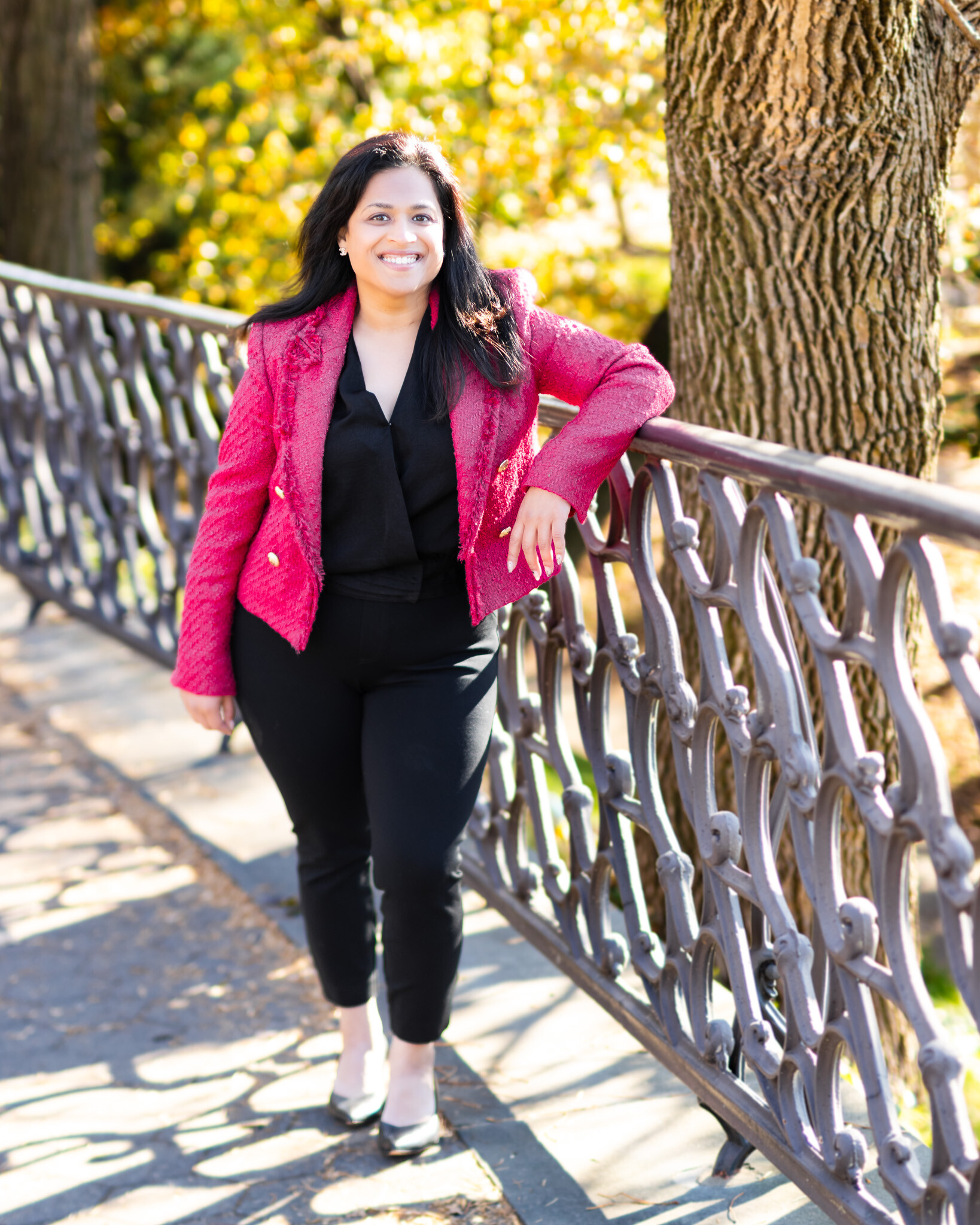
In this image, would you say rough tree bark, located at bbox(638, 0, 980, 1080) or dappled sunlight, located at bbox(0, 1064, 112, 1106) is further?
dappled sunlight, located at bbox(0, 1064, 112, 1106)

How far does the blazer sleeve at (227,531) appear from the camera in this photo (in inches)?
88.2

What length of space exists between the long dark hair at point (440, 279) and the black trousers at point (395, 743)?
0.40 m

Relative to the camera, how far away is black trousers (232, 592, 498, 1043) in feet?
7.47

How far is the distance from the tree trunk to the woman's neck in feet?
20.8

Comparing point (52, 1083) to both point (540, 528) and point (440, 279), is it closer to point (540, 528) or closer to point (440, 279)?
point (540, 528)

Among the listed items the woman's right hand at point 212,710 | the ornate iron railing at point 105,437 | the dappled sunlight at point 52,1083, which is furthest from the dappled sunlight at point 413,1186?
the ornate iron railing at point 105,437

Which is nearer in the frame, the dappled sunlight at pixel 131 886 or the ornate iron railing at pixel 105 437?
the dappled sunlight at pixel 131 886

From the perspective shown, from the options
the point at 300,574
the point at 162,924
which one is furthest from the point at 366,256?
the point at 162,924

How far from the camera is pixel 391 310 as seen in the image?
226 centimetres

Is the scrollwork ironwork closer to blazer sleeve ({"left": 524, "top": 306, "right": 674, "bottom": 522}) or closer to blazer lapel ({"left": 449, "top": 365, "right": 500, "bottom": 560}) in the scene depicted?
blazer sleeve ({"left": 524, "top": 306, "right": 674, "bottom": 522})

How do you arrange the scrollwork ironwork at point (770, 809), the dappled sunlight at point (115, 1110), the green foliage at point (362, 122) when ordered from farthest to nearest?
the green foliage at point (362, 122) → the dappled sunlight at point (115, 1110) → the scrollwork ironwork at point (770, 809)

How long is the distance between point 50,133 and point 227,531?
648 centimetres

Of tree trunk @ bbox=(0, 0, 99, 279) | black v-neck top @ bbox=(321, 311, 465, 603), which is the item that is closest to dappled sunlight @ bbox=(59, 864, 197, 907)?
black v-neck top @ bbox=(321, 311, 465, 603)

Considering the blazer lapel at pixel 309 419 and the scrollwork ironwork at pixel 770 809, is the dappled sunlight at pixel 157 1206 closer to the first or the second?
the scrollwork ironwork at pixel 770 809
